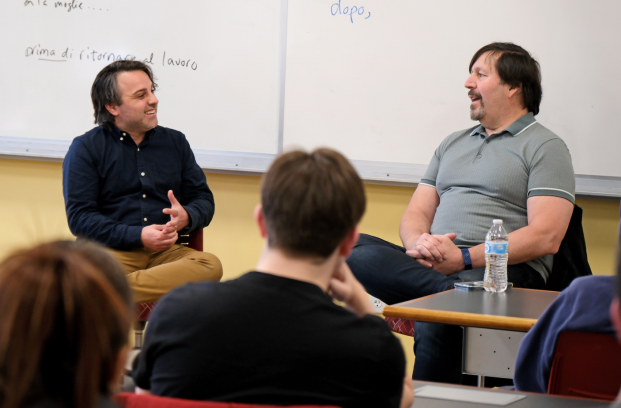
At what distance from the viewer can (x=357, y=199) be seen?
1.00m

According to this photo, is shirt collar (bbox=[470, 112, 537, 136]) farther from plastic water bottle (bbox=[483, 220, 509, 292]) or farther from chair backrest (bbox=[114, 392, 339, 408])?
chair backrest (bbox=[114, 392, 339, 408])

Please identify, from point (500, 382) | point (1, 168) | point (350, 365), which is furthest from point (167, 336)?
point (1, 168)

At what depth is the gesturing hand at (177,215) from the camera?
2705 mm

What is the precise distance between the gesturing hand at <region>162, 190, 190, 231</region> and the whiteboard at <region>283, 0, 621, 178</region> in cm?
71

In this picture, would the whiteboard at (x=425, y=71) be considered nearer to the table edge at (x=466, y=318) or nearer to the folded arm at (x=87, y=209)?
the folded arm at (x=87, y=209)

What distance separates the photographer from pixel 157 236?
2652 mm

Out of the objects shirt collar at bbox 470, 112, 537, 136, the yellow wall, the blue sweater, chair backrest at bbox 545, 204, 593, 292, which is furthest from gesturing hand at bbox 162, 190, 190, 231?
the blue sweater

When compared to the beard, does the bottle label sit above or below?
below

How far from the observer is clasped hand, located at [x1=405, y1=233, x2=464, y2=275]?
2.38 meters

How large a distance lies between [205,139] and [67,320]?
268 centimetres

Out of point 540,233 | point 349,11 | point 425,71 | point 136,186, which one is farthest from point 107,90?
point 540,233

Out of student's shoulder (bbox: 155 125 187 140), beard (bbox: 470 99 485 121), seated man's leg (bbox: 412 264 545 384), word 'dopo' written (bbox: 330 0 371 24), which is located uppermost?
word 'dopo' written (bbox: 330 0 371 24)

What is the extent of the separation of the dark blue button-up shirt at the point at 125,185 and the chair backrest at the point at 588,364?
73.9 inches

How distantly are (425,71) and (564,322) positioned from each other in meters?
2.05
